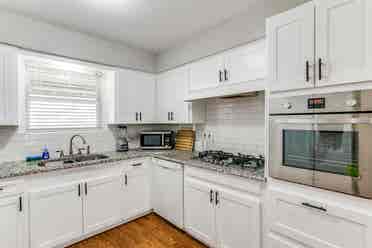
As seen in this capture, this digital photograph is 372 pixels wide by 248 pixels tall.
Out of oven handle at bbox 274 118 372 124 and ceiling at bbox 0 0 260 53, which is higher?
ceiling at bbox 0 0 260 53

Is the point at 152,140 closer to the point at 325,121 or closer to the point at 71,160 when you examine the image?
the point at 71,160

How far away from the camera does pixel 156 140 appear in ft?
10.7

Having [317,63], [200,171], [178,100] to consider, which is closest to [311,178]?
[317,63]

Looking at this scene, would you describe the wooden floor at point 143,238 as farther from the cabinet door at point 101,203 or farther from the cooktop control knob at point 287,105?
the cooktop control knob at point 287,105

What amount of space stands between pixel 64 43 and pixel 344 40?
289 cm

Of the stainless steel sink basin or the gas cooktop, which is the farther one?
the stainless steel sink basin

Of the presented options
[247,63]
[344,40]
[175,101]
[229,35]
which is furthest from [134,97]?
[344,40]

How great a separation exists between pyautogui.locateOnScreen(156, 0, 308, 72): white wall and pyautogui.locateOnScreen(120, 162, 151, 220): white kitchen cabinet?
1.72 m

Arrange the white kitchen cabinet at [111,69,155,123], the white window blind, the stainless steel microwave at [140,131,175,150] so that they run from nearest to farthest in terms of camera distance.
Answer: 1. the white window blind
2. the white kitchen cabinet at [111,69,155,123]
3. the stainless steel microwave at [140,131,175,150]

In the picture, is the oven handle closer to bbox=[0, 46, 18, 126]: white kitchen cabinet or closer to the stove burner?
the stove burner

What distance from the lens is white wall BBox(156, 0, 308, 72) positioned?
6.35 feet

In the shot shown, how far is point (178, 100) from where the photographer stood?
9.96 feet

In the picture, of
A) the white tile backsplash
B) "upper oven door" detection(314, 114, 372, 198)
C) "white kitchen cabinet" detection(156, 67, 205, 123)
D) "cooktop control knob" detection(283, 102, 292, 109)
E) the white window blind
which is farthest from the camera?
"white kitchen cabinet" detection(156, 67, 205, 123)

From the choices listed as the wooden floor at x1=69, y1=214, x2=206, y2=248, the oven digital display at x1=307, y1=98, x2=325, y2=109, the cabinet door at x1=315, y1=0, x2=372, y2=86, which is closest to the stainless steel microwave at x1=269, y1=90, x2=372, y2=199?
the oven digital display at x1=307, y1=98, x2=325, y2=109
